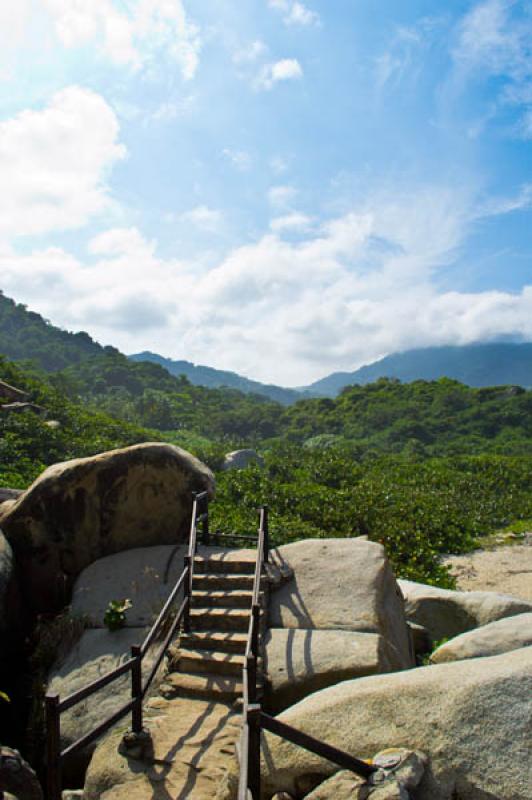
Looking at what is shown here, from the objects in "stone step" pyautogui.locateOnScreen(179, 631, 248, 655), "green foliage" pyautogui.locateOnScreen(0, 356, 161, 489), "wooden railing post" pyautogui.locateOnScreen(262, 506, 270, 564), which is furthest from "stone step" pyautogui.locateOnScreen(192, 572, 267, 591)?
"green foliage" pyautogui.locateOnScreen(0, 356, 161, 489)

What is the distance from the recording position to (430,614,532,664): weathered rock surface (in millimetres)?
6863

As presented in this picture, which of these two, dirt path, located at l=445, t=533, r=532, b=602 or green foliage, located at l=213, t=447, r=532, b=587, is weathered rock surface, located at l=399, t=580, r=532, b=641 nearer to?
green foliage, located at l=213, t=447, r=532, b=587

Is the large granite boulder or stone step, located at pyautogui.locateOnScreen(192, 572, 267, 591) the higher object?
the large granite boulder

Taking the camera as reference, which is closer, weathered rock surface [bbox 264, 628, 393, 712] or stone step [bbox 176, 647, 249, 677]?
weathered rock surface [bbox 264, 628, 393, 712]

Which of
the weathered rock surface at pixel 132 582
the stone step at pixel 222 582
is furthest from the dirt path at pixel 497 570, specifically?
the weathered rock surface at pixel 132 582

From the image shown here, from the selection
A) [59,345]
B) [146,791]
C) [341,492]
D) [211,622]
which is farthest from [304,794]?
[59,345]

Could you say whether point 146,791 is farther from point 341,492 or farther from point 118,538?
point 341,492

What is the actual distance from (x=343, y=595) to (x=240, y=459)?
62.2 feet

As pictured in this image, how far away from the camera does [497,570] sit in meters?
15.1

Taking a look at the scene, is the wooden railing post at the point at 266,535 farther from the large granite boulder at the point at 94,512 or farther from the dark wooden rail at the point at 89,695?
the large granite boulder at the point at 94,512

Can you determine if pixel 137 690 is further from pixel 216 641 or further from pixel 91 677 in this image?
pixel 91 677

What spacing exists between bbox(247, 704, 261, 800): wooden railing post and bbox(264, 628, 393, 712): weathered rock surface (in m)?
2.39

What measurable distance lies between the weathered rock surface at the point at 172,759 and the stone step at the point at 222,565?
2.46 metres

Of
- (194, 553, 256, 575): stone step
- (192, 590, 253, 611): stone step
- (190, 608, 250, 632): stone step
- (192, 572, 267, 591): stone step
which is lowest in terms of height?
(190, 608, 250, 632): stone step
